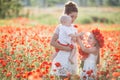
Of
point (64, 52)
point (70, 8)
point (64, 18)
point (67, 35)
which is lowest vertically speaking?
point (64, 52)

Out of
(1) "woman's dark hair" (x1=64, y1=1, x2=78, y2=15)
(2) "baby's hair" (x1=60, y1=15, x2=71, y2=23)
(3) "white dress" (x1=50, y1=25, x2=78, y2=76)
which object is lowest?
(3) "white dress" (x1=50, y1=25, x2=78, y2=76)

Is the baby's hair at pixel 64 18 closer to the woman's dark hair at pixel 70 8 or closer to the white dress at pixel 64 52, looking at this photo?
the white dress at pixel 64 52

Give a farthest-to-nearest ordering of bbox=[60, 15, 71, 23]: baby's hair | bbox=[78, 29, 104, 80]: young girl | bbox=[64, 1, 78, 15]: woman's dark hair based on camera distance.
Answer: bbox=[64, 1, 78, 15]: woman's dark hair
bbox=[78, 29, 104, 80]: young girl
bbox=[60, 15, 71, 23]: baby's hair

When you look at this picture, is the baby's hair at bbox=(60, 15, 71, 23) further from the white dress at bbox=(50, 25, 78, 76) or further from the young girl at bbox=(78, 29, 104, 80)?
the young girl at bbox=(78, 29, 104, 80)

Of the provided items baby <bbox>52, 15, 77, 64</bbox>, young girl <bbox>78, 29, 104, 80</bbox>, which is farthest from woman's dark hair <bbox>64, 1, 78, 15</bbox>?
young girl <bbox>78, 29, 104, 80</bbox>

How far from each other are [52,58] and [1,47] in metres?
Result: 1.13

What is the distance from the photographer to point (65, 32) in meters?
6.73

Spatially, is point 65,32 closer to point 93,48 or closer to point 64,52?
point 64,52

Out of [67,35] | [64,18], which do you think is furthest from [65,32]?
[64,18]

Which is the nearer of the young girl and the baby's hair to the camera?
the baby's hair

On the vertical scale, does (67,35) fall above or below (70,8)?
below

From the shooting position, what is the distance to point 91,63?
22.0 feet

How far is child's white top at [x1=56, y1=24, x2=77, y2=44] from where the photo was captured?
6703 millimetres

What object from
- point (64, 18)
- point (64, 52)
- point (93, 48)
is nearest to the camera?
point (64, 18)
